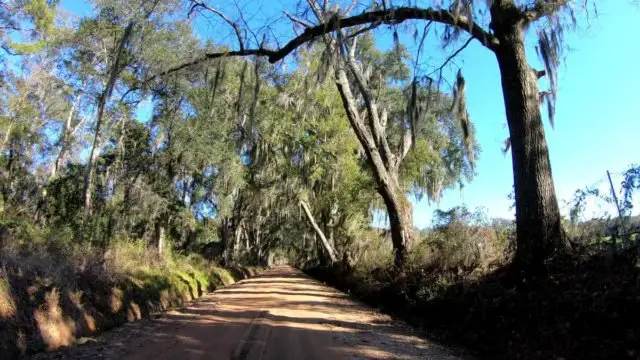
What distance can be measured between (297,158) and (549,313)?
1982 centimetres

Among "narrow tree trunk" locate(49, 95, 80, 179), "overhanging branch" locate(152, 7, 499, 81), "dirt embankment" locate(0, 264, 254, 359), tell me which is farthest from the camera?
"narrow tree trunk" locate(49, 95, 80, 179)

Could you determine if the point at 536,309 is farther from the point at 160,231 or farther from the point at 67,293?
the point at 160,231

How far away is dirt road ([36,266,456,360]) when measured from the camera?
22.0 feet

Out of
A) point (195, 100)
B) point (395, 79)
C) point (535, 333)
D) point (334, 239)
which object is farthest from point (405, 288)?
point (334, 239)

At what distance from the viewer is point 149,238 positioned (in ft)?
69.1

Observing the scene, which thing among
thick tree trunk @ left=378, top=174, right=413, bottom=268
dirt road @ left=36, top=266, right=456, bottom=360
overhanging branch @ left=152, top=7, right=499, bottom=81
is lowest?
dirt road @ left=36, top=266, right=456, bottom=360

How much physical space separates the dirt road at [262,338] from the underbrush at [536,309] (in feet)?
2.15

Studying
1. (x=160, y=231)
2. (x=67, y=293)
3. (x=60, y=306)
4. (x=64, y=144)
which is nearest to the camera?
(x=60, y=306)

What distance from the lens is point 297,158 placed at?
25.4 meters

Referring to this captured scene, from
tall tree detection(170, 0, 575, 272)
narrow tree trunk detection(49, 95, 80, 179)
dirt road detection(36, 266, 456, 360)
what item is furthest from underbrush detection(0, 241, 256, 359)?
narrow tree trunk detection(49, 95, 80, 179)

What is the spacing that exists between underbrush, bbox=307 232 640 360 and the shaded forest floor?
0.4 inches

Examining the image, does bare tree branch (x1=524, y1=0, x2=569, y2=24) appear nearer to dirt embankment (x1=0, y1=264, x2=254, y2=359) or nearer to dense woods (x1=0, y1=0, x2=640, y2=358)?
dense woods (x1=0, y1=0, x2=640, y2=358)

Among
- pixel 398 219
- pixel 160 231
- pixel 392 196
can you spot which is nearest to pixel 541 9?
pixel 392 196

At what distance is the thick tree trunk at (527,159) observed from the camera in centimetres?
752
